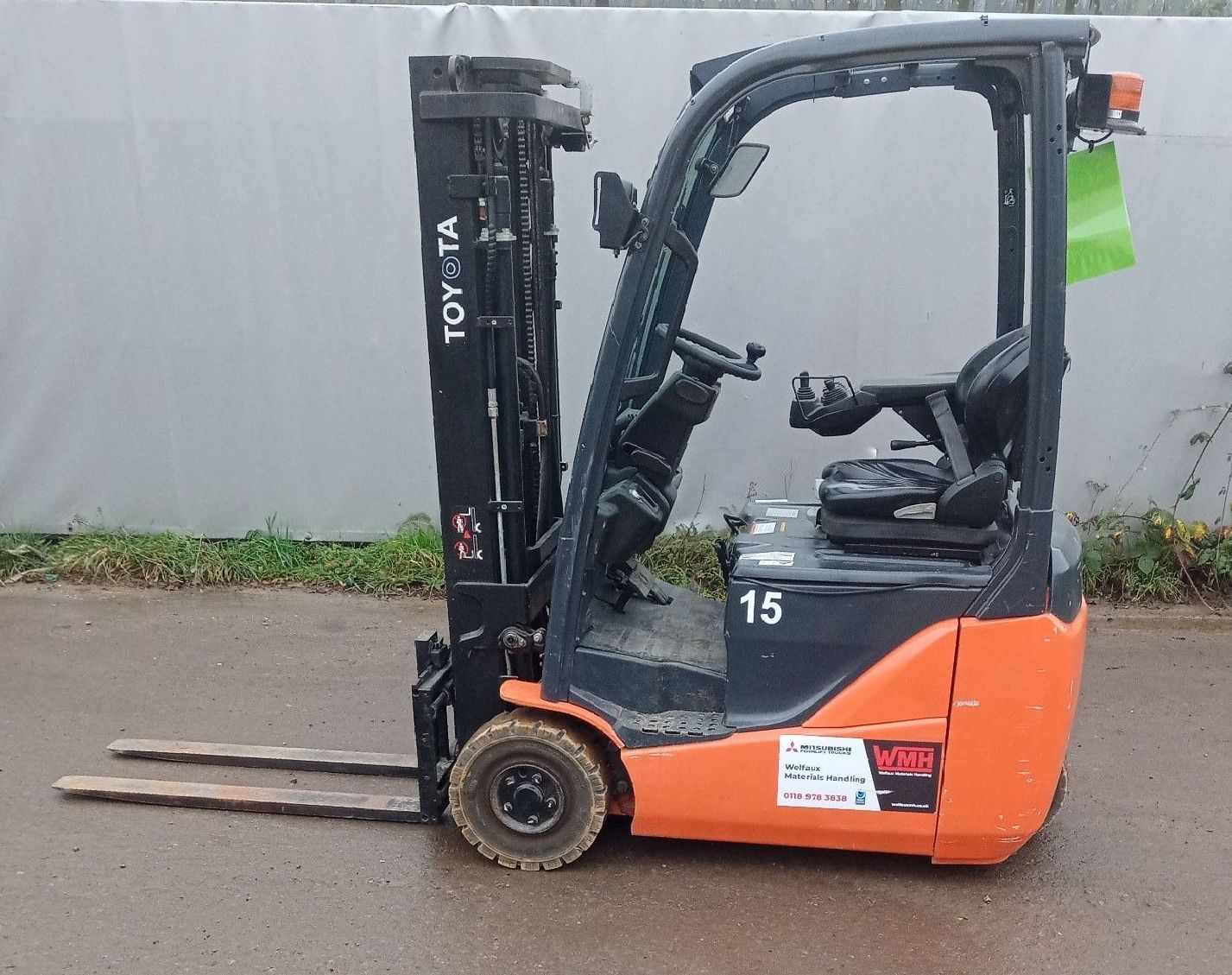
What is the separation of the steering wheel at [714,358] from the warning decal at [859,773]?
1152mm

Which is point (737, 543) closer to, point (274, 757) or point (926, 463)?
point (926, 463)

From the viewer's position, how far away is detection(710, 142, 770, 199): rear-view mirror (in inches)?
108

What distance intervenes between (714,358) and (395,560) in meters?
3.22

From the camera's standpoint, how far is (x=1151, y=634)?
5098 millimetres

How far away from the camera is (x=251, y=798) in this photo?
3418mm

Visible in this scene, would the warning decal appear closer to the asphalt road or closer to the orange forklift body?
the orange forklift body

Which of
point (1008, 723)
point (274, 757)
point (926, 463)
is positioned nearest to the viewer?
point (1008, 723)

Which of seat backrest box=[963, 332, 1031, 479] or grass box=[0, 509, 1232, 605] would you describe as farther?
grass box=[0, 509, 1232, 605]

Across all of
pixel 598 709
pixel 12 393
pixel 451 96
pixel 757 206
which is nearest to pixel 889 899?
pixel 598 709

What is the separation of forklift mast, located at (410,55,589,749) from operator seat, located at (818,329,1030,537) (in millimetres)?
1034

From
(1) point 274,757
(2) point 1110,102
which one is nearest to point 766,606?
(2) point 1110,102

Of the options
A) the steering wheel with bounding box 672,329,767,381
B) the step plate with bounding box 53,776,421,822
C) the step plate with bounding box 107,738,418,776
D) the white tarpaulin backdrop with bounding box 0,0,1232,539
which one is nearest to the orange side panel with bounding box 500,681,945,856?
the step plate with bounding box 53,776,421,822

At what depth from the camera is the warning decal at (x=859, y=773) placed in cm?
281

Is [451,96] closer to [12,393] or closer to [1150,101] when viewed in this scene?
[1150,101]
